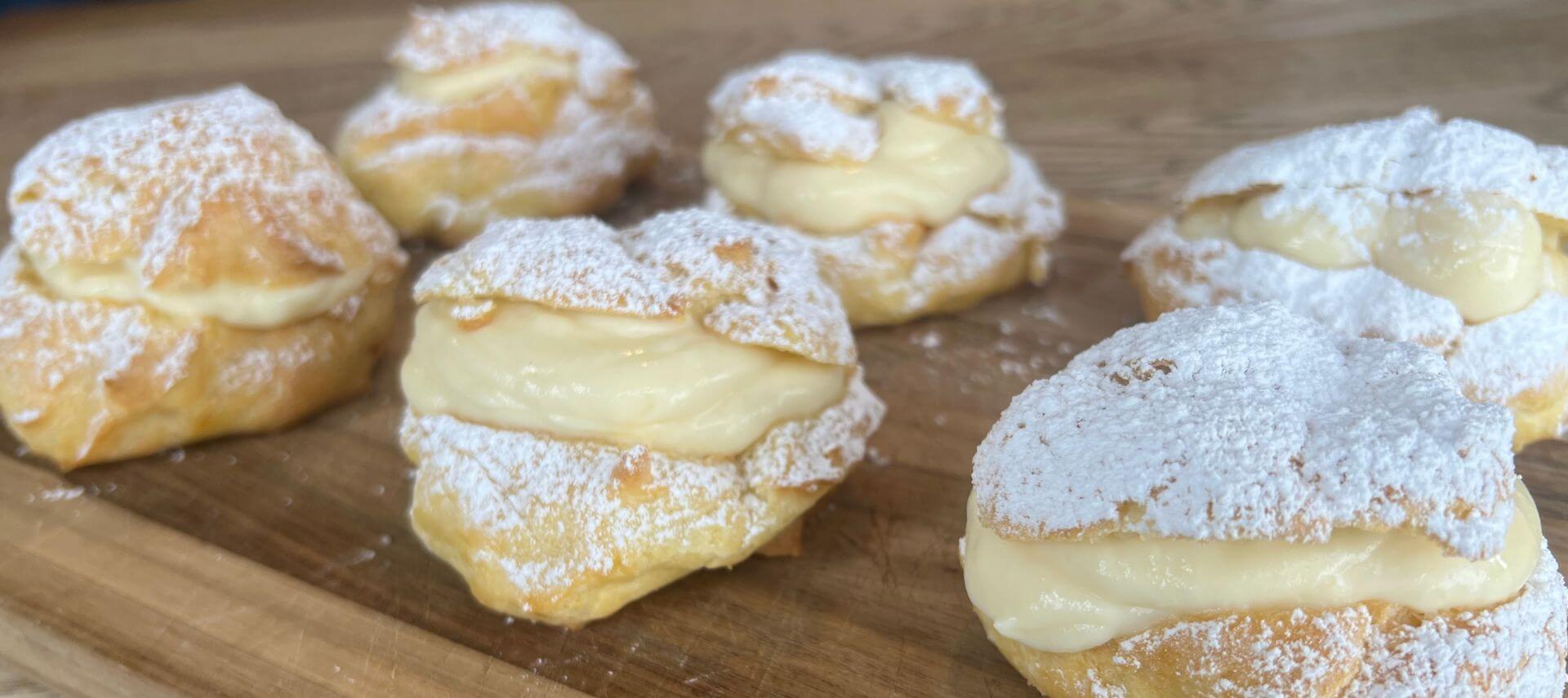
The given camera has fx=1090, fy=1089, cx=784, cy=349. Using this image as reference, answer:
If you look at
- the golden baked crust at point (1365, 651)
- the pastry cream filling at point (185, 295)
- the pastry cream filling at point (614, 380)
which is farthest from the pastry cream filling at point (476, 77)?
the golden baked crust at point (1365, 651)

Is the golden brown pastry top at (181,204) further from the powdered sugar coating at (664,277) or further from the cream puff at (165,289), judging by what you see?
the powdered sugar coating at (664,277)

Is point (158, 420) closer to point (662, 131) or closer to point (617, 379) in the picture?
point (617, 379)

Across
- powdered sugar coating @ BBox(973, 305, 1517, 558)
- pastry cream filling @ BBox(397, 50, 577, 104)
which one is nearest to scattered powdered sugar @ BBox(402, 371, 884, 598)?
powdered sugar coating @ BBox(973, 305, 1517, 558)

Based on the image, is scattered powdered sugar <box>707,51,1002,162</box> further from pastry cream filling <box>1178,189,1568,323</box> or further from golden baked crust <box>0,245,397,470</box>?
golden baked crust <box>0,245,397,470</box>

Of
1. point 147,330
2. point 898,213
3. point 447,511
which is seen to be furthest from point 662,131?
point 447,511

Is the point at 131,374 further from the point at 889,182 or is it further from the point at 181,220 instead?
the point at 889,182

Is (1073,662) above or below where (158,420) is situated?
above
